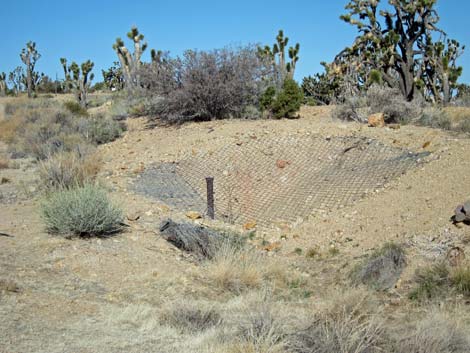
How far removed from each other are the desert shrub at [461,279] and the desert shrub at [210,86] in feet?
40.3

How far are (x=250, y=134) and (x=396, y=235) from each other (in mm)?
6655

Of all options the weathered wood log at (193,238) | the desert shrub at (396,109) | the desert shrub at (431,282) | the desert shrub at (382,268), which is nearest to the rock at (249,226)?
the weathered wood log at (193,238)

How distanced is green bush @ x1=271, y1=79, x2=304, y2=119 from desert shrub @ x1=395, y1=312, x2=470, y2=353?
13012mm

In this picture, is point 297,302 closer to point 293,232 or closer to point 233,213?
point 293,232

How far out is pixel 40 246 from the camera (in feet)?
25.5

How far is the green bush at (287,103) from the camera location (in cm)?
1727

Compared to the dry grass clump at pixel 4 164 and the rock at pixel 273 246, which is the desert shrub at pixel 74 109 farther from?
the rock at pixel 273 246

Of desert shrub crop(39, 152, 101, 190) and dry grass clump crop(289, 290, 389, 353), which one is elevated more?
desert shrub crop(39, 152, 101, 190)

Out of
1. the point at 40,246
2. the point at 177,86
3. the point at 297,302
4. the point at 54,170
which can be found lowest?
→ the point at 297,302

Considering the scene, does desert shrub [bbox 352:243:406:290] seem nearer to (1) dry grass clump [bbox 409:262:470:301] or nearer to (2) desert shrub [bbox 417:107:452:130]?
(1) dry grass clump [bbox 409:262:470:301]

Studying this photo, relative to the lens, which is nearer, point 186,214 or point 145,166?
point 186,214

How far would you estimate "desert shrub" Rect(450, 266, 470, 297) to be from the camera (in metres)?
6.34

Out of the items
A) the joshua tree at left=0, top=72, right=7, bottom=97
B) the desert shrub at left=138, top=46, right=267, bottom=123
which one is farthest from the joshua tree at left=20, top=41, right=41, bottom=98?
the desert shrub at left=138, top=46, right=267, bottom=123

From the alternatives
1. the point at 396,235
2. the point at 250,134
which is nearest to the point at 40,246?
the point at 396,235
